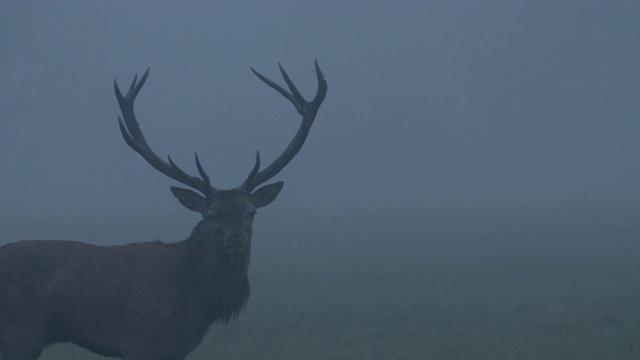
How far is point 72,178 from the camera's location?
190 meters

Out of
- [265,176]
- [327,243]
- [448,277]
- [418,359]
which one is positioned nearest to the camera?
[265,176]

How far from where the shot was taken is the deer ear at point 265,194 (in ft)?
35.5

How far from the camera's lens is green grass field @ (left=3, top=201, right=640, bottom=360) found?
596 inches

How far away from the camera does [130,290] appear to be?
33.4 ft

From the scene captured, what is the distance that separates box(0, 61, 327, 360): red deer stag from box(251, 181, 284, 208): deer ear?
0.63ft

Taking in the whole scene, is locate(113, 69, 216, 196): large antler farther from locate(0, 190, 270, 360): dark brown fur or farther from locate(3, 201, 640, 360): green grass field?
locate(3, 201, 640, 360): green grass field

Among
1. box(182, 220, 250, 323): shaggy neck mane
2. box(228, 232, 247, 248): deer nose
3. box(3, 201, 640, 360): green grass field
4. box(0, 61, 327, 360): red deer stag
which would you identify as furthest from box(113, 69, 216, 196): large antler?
box(3, 201, 640, 360): green grass field

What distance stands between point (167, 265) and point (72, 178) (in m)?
184

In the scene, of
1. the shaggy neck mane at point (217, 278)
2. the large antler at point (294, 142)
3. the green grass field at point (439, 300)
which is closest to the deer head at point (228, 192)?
the large antler at point (294, 142)

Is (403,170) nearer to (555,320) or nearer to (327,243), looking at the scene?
(327,243)

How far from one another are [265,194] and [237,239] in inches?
37.0

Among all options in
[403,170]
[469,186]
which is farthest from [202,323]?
[403,170]

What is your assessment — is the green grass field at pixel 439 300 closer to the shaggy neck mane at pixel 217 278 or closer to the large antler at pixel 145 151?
the large antler at pixel 145 151

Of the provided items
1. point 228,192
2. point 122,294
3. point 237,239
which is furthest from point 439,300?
point 122,294
